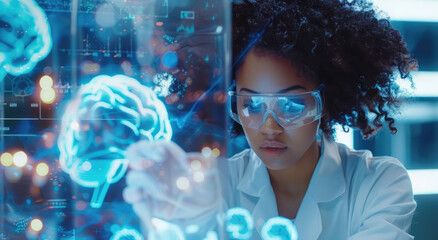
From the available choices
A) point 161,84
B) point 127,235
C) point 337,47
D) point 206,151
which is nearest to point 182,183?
point 206,151

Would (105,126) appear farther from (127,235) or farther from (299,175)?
(299,175)

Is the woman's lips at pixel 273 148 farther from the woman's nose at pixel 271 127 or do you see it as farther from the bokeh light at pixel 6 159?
the bokeh light at pixel 6 159

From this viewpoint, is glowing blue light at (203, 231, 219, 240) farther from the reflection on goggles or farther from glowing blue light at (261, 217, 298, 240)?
the reflection on goggles

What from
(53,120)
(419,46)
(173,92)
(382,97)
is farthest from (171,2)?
(419,46)

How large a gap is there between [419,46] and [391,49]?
0.93m

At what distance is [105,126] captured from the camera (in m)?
1.38

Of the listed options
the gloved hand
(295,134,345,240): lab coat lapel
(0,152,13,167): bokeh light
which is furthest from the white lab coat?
(0,152,13,167): bokeh light

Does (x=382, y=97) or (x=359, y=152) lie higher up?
(x=382, y=97)

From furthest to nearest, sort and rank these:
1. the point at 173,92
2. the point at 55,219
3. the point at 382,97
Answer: the point at 382,97 < the point at 173,92 < the point at 55,219

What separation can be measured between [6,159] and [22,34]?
44 centimetres

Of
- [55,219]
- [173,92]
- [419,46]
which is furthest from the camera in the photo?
[419,46]

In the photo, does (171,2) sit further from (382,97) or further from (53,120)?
(382,97)

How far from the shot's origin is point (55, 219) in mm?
1322

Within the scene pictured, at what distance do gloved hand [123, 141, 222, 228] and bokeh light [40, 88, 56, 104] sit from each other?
321 millimetres
